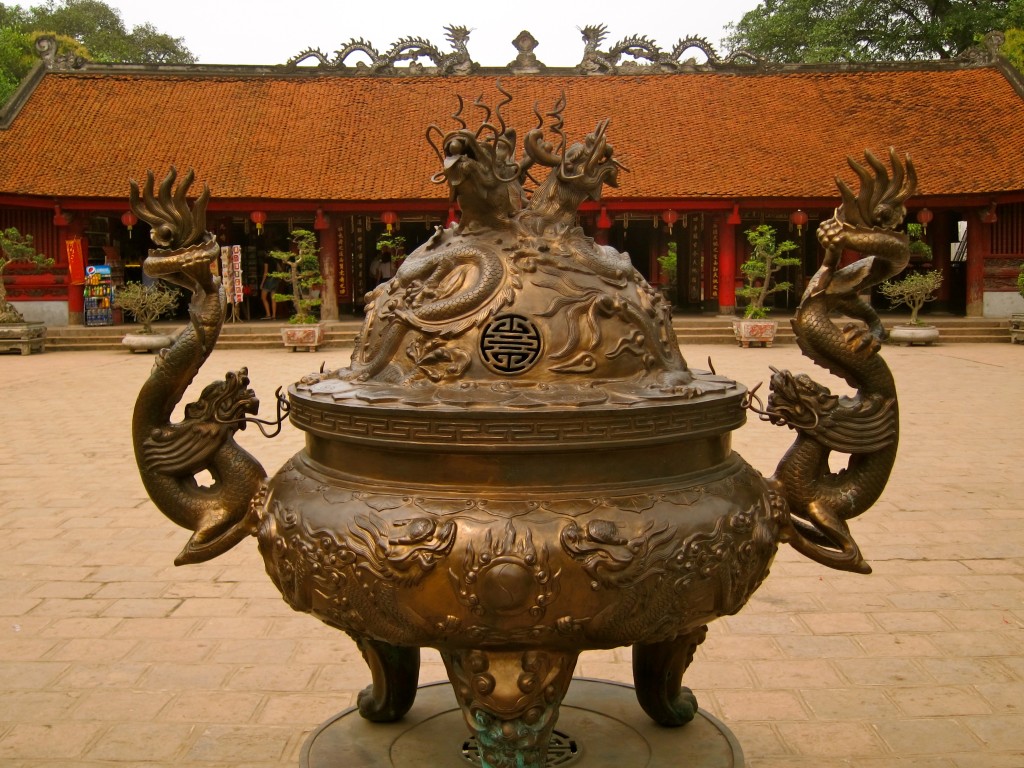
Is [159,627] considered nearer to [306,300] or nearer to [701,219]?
[306,300]

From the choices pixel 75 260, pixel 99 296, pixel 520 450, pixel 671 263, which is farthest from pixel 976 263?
pixel 520 450

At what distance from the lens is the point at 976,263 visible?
1852cm

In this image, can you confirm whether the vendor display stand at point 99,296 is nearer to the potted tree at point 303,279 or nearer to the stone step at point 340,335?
the stone step at point 340,335

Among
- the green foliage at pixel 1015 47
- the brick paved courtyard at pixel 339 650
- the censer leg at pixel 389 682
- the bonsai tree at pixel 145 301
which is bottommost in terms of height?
the brick paved courtyard at pixel 339 650

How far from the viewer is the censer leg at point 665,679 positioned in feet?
9.60

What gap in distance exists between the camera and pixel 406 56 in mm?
21609

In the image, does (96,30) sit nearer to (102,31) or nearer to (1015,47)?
(102,31)

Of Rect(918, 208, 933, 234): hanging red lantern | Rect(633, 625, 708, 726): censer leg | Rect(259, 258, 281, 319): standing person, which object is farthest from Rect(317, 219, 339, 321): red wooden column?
Rect(633, 625, 708, 726): censer leg

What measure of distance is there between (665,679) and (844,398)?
1002 millimetres

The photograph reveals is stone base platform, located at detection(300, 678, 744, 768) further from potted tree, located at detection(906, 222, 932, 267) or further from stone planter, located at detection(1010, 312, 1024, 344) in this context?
stone planter, located at detection(1010, 312, 1024, 344)

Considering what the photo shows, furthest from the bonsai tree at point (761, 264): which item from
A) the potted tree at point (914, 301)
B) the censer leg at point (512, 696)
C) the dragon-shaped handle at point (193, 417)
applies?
the censer leg at point (512, 696)

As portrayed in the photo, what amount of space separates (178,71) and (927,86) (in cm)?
1595

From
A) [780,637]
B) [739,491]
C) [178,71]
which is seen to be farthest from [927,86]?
[739,491]

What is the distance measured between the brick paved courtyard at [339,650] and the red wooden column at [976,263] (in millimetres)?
13099
